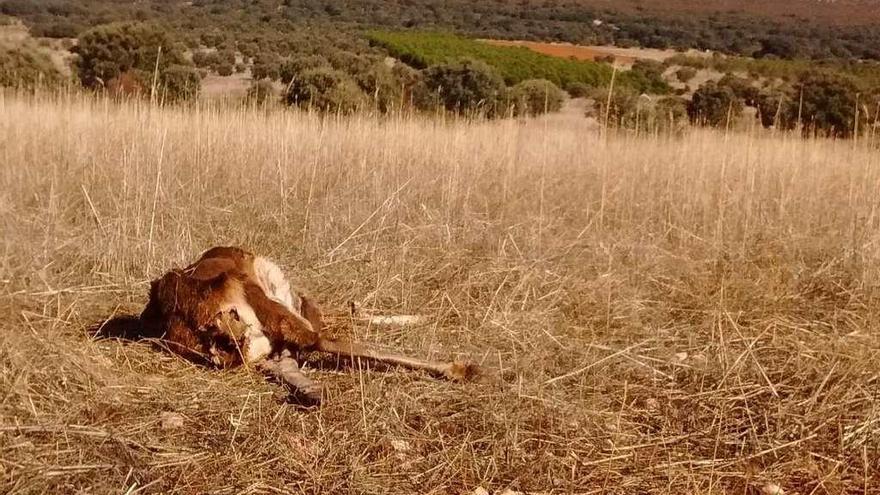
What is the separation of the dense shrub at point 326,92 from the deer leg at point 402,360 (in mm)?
9694

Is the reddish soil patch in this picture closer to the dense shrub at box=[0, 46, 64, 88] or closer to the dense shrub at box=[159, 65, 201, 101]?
the dense shrub at box=[159, 65, 201, 101]

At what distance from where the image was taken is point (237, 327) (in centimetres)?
295

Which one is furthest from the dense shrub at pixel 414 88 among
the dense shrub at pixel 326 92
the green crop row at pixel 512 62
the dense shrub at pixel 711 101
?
the dense shrub at pixel 711 101

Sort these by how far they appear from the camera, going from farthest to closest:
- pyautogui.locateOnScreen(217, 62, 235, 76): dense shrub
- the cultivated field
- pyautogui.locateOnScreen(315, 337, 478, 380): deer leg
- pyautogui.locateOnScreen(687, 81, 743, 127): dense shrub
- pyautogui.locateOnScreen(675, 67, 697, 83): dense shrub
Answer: the cultivated field < pyautogui.locateOnScreen(675, 67, 697, 83): dense shrub < pyautogui.locateOnScreen(217, 62, 235, 76): dense shrub < pyautogui.locateOnScreen(687, 81, 743, 127): dense shrub < pyautogui.locateOnScreen(315, 337, 478, 380): deer leg

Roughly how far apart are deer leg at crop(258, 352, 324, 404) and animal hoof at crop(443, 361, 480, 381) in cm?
47

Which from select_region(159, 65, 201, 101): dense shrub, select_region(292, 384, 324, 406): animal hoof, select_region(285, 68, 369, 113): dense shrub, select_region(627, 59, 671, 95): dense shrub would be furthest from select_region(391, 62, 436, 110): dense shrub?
select_region(292, 384, 324, 406): animal hoof

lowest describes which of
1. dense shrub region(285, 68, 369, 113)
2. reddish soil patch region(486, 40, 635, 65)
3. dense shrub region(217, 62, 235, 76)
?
dense shrub region(285, 68, 369, 113)

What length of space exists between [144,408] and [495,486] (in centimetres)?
119

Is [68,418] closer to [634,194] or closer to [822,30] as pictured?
[634,194]

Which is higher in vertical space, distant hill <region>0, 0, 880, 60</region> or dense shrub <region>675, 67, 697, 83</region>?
distant hill <region>0, 0, 880, 60</region>

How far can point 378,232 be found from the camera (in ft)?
14.8

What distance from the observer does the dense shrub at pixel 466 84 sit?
16.3 m

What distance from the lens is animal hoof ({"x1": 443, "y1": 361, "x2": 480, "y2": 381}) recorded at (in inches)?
114

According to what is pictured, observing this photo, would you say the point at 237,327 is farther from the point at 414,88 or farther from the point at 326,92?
the point at 414,88
